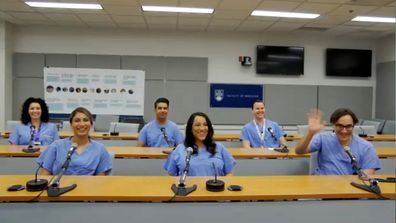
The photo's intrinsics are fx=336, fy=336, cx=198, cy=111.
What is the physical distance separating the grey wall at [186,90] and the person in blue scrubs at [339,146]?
4.58 m

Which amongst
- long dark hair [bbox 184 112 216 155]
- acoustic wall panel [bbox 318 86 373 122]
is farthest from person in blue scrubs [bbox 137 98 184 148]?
acoustic wall panel [bbox 318 86 373 122]

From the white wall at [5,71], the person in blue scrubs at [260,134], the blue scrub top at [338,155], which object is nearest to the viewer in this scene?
the blue scrub top at [338,155]

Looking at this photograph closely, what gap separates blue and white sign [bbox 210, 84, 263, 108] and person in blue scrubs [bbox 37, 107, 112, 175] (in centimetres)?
478

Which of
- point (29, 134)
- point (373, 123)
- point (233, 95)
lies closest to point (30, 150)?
point (29, 134)

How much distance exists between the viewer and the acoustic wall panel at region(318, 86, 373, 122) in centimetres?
745

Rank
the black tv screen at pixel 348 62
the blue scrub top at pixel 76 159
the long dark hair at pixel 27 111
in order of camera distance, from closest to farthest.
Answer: the blue scrub top at pixel 76 159
the long dark hair at pixel 27 111
the black tv screen at pixel 348 62

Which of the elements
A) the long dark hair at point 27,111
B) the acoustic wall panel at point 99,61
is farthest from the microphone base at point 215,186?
the acoustic wall panel at point 99,61

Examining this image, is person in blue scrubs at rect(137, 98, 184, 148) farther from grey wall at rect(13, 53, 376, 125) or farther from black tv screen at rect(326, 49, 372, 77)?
black tv screen at rect(326, 49, 372, 77)

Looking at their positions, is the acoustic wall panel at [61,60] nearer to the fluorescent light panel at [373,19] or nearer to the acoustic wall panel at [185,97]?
the acoustic wall panel at [185,97]

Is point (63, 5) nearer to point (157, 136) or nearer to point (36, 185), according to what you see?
point (157, 136)

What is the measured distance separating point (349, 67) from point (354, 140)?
5.32m

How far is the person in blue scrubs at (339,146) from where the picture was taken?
255 centimetres

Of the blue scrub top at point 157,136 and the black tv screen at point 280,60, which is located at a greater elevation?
the black tv screen at point 280,60

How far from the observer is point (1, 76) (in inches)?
257
